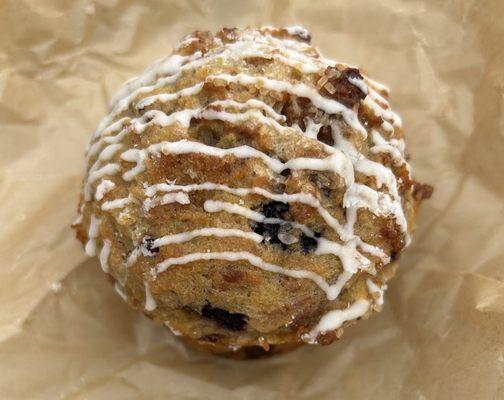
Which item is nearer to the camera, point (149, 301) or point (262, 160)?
point (262, 160)

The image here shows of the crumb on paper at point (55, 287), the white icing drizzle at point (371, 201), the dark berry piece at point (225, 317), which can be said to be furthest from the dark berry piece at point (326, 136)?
the crumb on paper at point (55, 287)

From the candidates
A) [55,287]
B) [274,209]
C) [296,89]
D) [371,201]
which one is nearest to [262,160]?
[274,209]

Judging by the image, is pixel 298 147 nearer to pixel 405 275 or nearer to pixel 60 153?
pixel 405 275

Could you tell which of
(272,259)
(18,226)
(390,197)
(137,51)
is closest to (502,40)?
(390,197)

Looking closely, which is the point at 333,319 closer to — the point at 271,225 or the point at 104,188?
the point at 271,225

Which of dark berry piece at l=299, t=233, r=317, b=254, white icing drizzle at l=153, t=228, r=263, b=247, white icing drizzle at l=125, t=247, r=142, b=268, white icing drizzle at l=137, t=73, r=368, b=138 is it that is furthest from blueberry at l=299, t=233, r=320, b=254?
white icing drizzle at l=125, t=247, r=142, b=268

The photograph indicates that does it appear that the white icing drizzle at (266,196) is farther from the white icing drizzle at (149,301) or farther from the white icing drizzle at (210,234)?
the white icing drizzle at (149,301)

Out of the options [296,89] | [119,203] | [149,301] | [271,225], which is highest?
[296,89]

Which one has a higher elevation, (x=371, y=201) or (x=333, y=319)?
(x=371, y=201)
